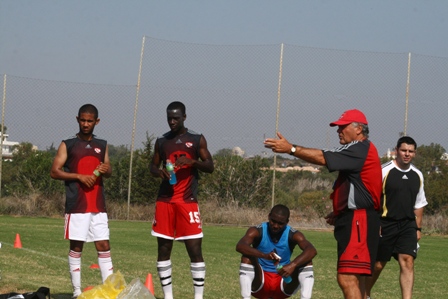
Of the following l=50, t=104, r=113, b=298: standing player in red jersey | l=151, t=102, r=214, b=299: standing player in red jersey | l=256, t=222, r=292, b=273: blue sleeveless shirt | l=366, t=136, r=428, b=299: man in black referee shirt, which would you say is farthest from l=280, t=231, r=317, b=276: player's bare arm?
l=50, t=104, r=113, b=298: standing player in red jersey

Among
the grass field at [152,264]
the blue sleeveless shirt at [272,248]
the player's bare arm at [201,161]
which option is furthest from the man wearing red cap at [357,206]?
the grass field at [152,264]

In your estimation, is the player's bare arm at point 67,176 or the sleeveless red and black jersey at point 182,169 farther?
the sleeveless red and black jersey at point 182,169

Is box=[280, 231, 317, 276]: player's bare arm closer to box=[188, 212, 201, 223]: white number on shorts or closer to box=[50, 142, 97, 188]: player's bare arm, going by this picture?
box=[188, 212, 201, 223]: white number on shorts

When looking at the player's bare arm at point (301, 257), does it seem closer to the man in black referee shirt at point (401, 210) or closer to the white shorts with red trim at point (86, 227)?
the man in black referee shirt at point (401, 210)

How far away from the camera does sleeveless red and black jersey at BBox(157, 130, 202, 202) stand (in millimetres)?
9484

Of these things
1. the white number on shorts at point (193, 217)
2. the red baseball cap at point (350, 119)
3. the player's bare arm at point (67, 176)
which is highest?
the red baseball cap at point (350, 119)

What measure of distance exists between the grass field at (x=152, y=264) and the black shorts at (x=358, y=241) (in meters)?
2.69

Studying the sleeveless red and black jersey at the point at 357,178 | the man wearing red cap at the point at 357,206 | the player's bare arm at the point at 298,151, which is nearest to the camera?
the player's bare arm at the point at 298,151

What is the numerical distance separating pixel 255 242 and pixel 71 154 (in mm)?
2191

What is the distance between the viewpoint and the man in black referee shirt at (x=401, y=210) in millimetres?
9766

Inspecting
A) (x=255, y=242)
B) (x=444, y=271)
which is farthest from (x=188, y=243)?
(x=444, y=271)

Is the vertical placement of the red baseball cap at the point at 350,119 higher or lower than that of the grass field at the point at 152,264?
higher

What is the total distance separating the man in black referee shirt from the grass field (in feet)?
3.48

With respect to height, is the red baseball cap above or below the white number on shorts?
above
